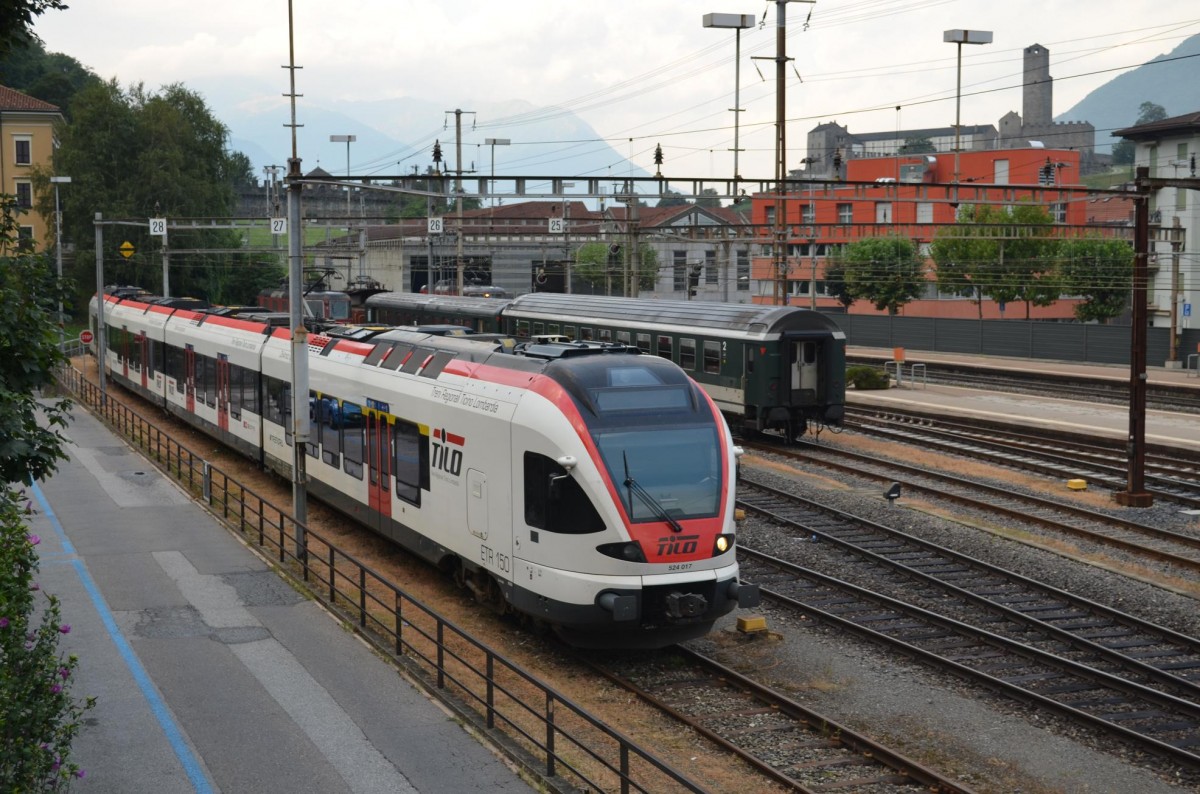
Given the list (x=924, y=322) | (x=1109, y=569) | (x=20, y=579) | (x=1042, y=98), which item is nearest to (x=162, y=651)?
(x=20, y=579)

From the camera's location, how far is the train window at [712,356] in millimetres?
30688

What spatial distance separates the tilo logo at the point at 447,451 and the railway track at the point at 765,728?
10.2 feet

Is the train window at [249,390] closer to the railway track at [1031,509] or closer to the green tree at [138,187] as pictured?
the railway track at [1031,509]

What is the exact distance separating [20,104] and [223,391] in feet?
225

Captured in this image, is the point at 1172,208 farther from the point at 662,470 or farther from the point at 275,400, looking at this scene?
the point at 662,470

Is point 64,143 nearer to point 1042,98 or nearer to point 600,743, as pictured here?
point 600,743

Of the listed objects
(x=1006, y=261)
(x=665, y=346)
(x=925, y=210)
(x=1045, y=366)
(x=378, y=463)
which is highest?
(x=925, y=210)

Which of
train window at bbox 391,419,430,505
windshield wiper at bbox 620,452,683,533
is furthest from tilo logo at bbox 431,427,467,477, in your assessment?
windshield wiper at bbox 620,452,683,533

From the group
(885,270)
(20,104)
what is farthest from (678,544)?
(20,104)

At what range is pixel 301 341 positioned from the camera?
18.7 meters

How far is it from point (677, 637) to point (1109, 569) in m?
8.30

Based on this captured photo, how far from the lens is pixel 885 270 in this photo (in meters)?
72.4

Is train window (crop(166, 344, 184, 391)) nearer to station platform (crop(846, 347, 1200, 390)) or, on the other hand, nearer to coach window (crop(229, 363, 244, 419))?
coach window (crop(229, 363, 244, 419))

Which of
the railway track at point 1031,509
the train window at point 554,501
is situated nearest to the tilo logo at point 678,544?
the train window at point 554,501
